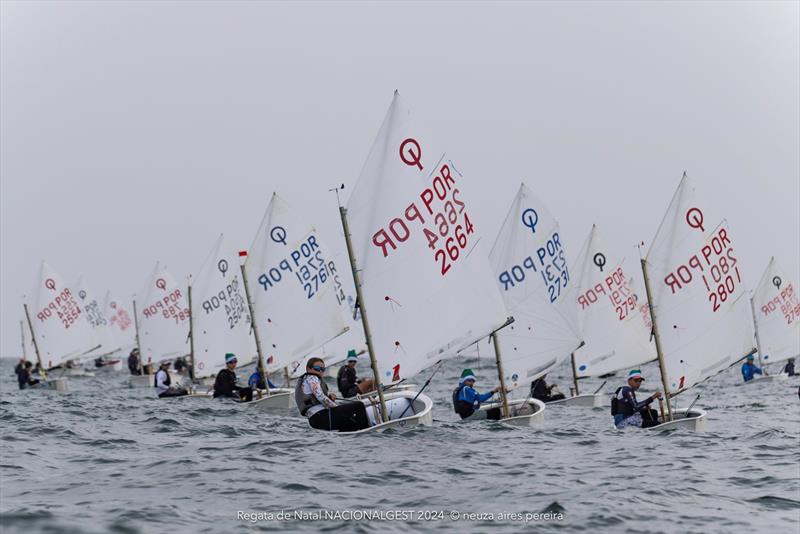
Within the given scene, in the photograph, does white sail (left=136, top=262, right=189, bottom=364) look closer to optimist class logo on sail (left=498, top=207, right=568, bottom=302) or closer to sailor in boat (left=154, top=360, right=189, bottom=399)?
sailor in boat (left=154, top=360, right=189, bottom=399)

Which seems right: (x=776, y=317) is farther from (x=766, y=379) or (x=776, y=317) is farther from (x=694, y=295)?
(x=694, y=295)

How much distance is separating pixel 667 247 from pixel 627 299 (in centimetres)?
1213

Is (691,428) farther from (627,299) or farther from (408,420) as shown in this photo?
(627,299)

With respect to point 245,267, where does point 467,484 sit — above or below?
below

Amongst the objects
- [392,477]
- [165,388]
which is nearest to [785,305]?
[165,388]

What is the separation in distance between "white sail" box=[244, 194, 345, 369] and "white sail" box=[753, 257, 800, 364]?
24853mm

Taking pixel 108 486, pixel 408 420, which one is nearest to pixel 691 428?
pixel 408 420

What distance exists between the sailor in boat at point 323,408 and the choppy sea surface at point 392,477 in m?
0.32

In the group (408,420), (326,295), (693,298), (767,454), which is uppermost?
(326,295)

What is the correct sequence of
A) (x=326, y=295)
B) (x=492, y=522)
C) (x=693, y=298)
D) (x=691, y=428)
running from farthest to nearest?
(x=326, y=295)
(x=693, y=298)
(x=691, y=428)
(x=492, y=522)

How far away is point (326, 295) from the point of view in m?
28.4

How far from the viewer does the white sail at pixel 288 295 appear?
28.3 metres

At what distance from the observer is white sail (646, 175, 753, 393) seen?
69.3 ft

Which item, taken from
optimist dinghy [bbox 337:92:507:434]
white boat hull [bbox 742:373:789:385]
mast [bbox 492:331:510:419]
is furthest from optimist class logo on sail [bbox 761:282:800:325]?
optimist dinghy [bbox 337:92:507:434]
